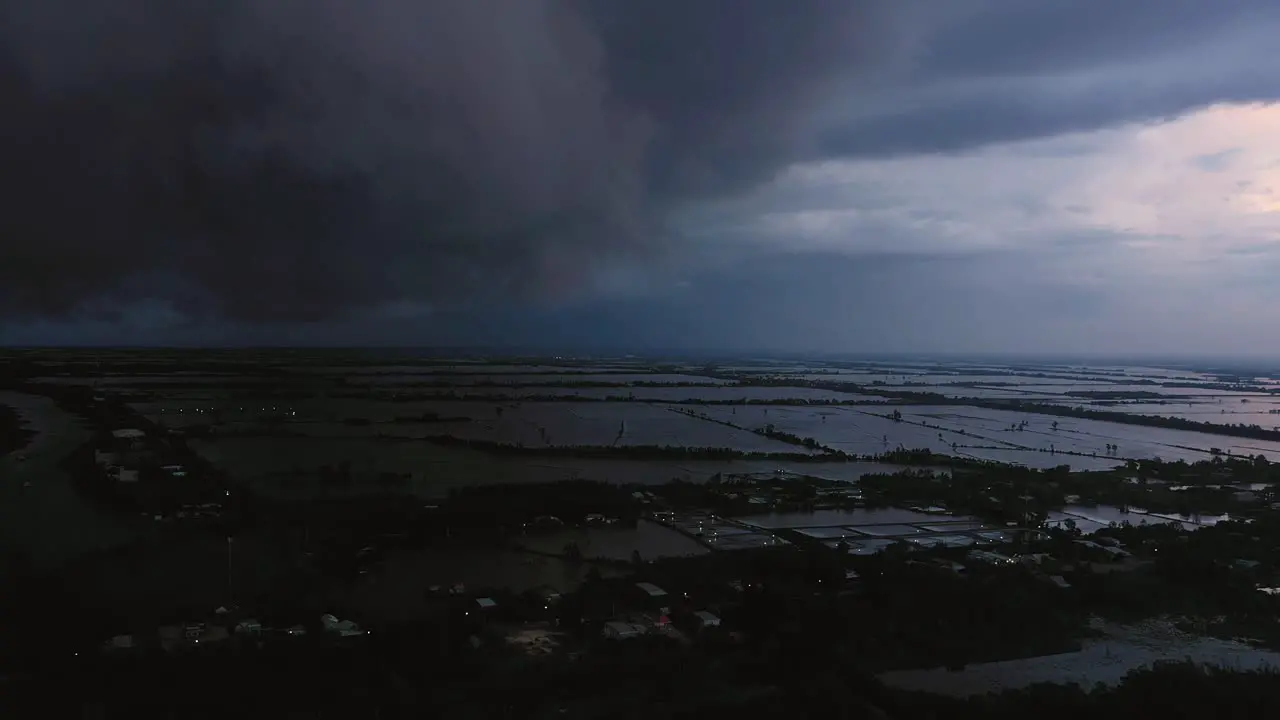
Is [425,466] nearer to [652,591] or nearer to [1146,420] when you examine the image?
[652,591]

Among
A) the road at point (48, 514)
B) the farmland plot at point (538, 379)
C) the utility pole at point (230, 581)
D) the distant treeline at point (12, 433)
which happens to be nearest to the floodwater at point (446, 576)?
the utility pole at point (230, 581)

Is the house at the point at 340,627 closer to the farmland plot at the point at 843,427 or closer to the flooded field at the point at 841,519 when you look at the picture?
the flooded field at the point at 841,519

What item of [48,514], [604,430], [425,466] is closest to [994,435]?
[604,430]

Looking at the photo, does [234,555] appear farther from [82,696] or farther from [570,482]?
[570,482]

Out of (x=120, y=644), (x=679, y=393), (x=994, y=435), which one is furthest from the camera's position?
(x=679, y=393)

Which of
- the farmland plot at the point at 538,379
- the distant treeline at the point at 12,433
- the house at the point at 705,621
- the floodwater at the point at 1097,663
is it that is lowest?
the floodwater at the point at 1097,663

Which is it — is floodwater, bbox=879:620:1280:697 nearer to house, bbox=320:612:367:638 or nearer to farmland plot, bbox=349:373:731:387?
house, bbox=320:612:367:638

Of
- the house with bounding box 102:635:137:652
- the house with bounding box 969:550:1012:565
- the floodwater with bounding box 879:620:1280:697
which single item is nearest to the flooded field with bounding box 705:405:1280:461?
the house with bounding box 969:550:1012:565

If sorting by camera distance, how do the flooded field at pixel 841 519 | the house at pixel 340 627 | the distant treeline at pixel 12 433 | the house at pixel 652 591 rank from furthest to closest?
the distant treeline at pixel 12 433
the flooded field at pixel 841 519
the house at pixel 652 591
the house at pixel 340 627
